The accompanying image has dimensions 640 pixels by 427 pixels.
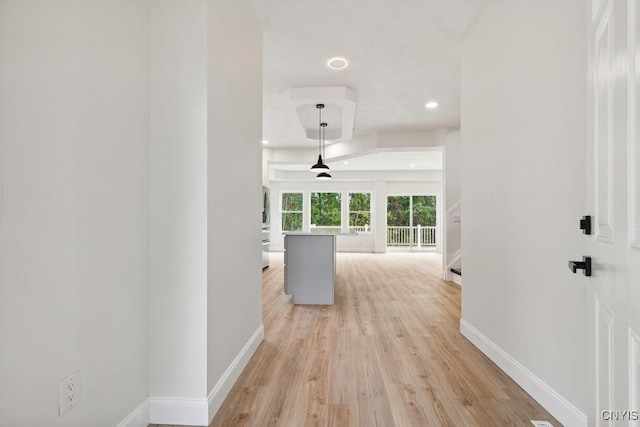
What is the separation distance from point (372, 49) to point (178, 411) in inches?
134

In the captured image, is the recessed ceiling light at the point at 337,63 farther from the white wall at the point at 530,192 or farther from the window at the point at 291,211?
the window at the point at 291,211

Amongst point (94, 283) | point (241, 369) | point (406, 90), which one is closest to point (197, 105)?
point (94, 283)

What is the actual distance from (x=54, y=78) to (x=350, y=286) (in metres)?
4.71

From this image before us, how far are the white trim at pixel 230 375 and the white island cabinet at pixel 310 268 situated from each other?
4.95 feet

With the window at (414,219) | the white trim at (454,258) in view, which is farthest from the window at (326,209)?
the white trim at (454,258)

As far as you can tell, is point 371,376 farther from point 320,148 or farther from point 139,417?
point 320,148

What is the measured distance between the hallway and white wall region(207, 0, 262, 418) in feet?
0.96

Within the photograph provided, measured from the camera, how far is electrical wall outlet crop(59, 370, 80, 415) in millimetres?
1201

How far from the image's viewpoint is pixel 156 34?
172cm

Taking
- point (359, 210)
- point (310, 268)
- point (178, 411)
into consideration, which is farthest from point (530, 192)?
point (359, 210)

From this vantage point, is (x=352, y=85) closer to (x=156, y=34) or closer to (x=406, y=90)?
(x=406, y=90)

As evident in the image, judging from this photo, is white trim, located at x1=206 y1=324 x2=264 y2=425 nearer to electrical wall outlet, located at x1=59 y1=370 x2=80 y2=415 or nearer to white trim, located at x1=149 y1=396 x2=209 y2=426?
white trim, located at x1=149 y1=396 x2=209 y2=426

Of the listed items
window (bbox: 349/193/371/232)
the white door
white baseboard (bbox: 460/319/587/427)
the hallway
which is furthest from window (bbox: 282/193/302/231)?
the white door

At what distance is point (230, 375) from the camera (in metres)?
Result: 2.02
